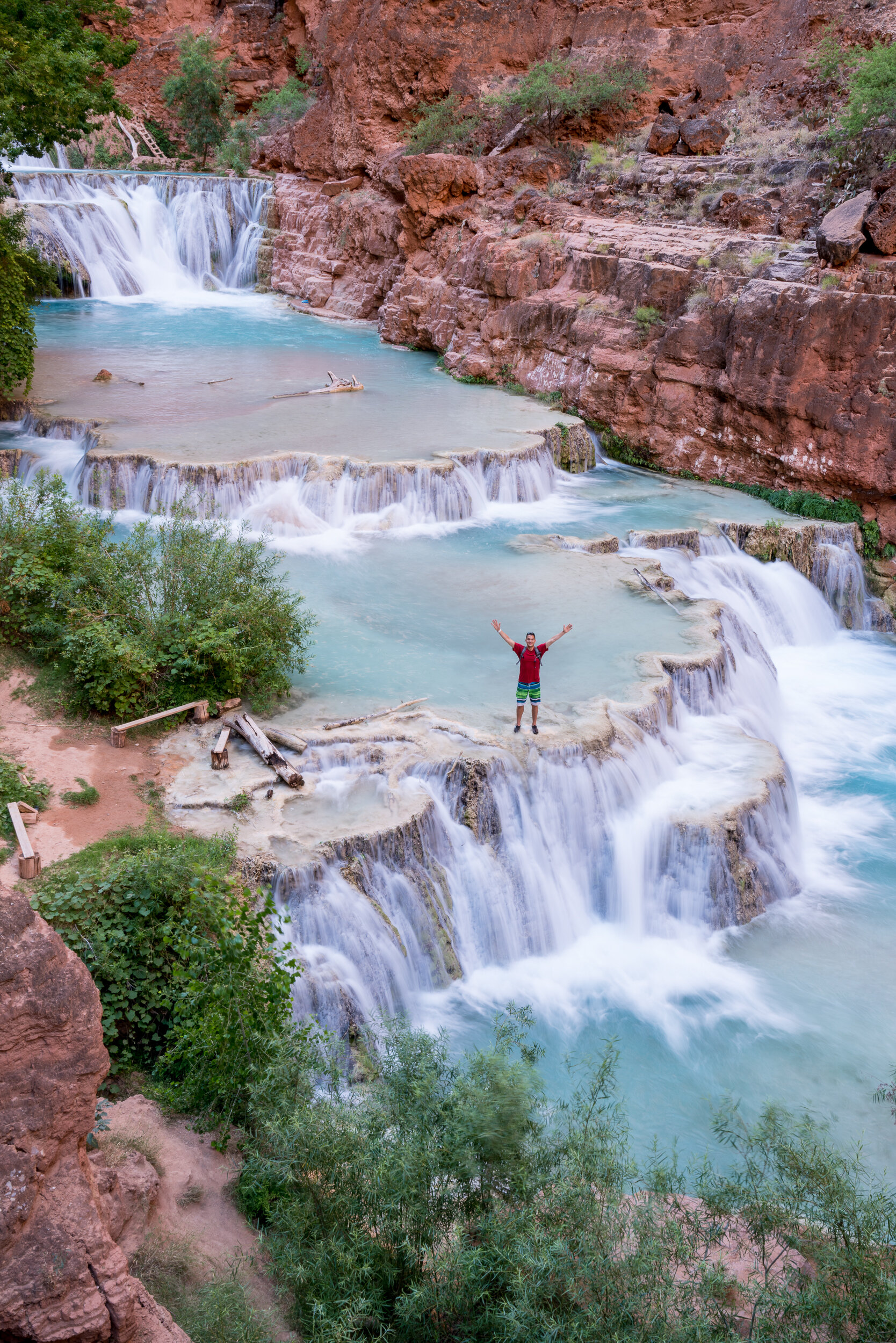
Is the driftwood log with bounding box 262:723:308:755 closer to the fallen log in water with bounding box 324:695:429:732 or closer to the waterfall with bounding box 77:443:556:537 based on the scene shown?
the fallen log in water with bounding box 324:695:429:732

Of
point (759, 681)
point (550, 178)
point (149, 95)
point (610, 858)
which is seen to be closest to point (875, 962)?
point (610, 858)

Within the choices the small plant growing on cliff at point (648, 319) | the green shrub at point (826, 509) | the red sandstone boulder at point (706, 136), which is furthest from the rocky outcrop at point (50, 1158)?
the red sandstone boulder at point (706, 136)

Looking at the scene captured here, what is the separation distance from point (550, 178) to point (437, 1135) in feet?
71.9

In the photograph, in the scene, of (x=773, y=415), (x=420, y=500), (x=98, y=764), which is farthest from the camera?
(x=773, y=415)

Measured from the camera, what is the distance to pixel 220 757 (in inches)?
352

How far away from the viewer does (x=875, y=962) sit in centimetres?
945

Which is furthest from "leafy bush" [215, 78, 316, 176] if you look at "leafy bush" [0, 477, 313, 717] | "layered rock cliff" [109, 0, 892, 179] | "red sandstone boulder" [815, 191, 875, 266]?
"leafy bush" [0, 477, 313, 717]

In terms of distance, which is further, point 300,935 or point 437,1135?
point 300,935

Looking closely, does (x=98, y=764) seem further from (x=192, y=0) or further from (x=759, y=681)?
(x=192, y=0)

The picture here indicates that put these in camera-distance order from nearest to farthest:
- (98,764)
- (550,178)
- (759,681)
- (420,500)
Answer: (98,764), (759,681), (420,500), (550,178)

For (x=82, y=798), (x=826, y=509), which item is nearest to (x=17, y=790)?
(x=82, y=798)

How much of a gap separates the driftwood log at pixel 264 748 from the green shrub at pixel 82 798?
142 cm

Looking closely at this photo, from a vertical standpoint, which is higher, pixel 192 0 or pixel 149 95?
pixel 192 0

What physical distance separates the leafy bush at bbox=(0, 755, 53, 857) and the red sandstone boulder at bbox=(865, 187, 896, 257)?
46.2ft
